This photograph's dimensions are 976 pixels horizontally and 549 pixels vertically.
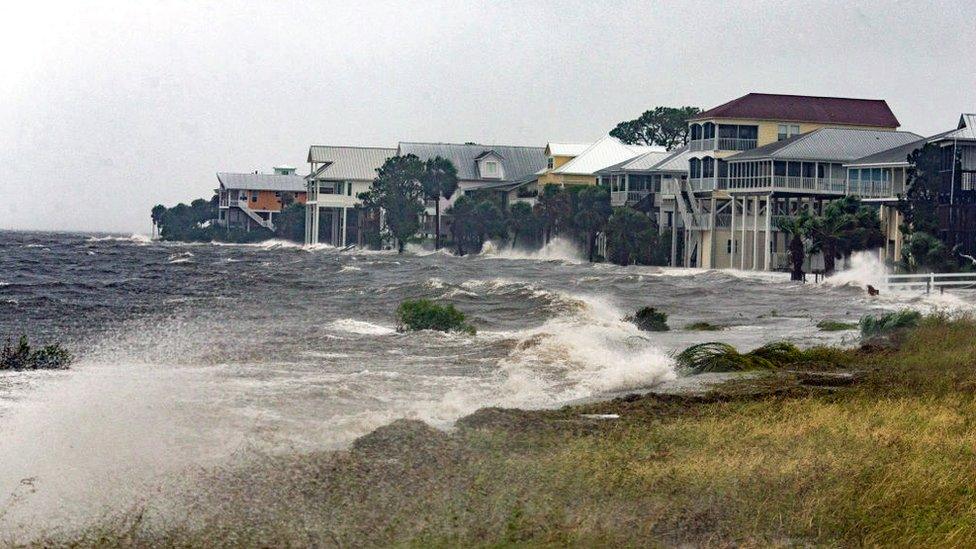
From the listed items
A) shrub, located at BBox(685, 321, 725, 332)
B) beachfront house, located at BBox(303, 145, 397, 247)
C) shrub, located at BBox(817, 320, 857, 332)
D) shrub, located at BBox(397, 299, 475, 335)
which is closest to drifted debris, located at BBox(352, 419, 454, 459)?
shrub, located at BBox(397, 299, 475, 335)

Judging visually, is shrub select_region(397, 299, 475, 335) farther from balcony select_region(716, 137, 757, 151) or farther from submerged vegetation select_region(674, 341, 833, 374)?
balcony select_region(716, 137, 757, 151)

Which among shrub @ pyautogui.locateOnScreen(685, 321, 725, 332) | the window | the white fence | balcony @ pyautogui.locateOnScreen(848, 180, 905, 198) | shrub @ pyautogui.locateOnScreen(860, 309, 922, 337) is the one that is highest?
the window

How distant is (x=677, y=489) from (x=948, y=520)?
88.9 inches

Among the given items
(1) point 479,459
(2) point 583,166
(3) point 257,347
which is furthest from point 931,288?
(2) point 583,166

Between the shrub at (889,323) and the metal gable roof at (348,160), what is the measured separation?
10679 centimetres

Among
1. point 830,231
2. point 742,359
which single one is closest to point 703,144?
point 830,231

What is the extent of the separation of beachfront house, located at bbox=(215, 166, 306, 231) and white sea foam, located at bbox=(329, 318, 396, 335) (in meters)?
121

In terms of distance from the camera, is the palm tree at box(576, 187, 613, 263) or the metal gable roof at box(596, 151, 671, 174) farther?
the palm tree at box(576, 187, 613, 263)

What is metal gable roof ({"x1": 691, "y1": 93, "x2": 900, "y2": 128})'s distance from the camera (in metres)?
83.9

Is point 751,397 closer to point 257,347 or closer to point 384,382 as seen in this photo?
point 384,382

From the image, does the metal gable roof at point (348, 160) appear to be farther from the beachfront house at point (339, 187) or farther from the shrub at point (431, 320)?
the shrub at point (431, 320)

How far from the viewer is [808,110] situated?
87.2m

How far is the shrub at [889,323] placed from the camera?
94.5ft

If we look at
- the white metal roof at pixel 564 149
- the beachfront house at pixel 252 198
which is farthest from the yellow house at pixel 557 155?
the beachfront house at pixel 252 198
